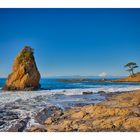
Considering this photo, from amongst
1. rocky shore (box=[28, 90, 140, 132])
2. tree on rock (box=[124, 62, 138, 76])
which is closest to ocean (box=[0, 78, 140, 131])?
rocky shore (box=[28, 90, 140, 132])

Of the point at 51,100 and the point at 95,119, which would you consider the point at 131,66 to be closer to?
the point at 95,119

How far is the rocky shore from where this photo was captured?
16.2ft

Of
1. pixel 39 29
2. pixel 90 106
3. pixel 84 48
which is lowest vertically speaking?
pixel 90 106

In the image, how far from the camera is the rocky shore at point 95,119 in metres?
4.93

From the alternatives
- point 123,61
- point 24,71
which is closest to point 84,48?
point 123,61

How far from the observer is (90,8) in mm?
5191

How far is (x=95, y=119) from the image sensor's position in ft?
17.2

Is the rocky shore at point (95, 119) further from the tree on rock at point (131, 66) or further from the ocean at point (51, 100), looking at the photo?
the tree on rock at point (131, 66)

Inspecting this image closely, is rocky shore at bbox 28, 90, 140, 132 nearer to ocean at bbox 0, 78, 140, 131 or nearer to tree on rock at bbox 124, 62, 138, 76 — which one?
ocean at bbox 0, 78, 140, 131

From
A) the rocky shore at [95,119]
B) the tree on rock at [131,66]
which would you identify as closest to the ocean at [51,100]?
the rocky shore at [95,119]

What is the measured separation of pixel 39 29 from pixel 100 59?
4.10 ft

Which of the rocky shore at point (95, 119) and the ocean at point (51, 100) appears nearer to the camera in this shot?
the rocky shore at point (95, 119)
